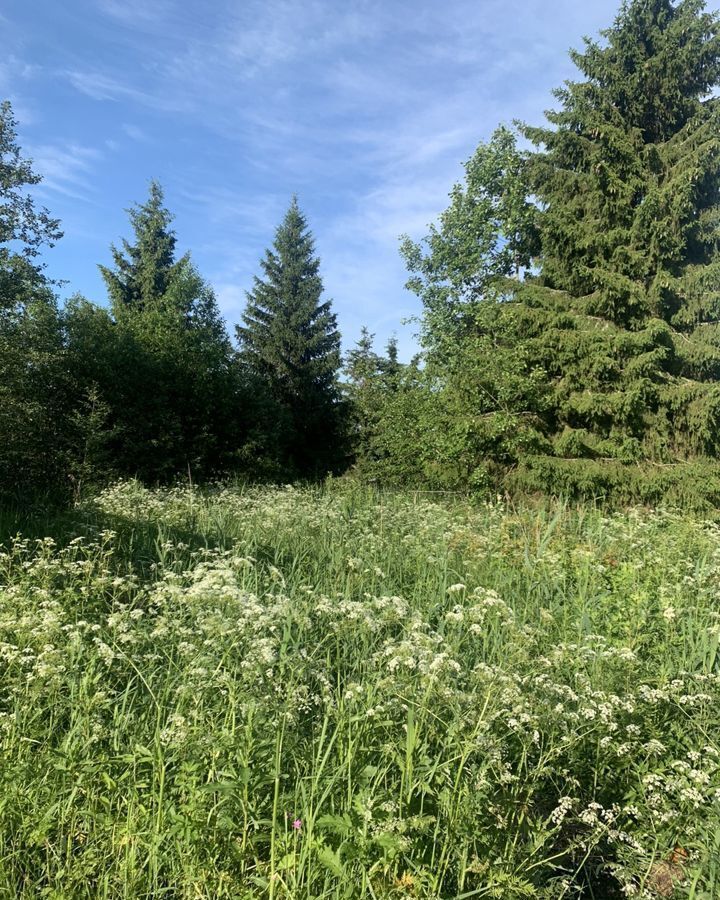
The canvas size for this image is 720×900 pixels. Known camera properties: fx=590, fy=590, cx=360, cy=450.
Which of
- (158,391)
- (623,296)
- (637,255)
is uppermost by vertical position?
(637,255)

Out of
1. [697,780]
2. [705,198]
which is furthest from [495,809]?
[705,198]

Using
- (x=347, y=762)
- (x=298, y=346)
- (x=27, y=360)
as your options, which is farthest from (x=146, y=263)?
(x=347, y=762)

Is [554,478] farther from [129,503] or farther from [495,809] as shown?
[495,809]

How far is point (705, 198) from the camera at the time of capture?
14.3m

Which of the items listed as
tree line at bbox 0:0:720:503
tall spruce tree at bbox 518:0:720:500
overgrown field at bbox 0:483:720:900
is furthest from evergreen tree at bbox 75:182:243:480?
overgrown field at bbox 0:483:720:900

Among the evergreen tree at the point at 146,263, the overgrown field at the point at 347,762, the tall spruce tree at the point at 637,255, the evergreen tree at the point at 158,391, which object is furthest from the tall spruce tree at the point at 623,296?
the evergreen tree at the point at 146,263

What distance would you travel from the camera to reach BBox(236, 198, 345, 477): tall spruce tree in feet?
89.2

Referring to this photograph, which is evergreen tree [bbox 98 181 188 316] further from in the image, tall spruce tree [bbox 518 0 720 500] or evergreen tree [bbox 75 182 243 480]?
tall spruce tree [bbox 518 0 720 500]

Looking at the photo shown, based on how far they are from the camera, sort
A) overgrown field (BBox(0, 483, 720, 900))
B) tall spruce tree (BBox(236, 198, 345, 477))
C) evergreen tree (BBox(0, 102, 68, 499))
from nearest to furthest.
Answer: overgrown field (BBox(0, 483, 720, 900))
evergreen tree (BBox(0, 102, 68, 499))
tall spruce tree (BBox(236, 198, 345, 477))

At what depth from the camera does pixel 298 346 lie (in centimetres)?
2866

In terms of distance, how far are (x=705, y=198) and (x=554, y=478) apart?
25.3ft

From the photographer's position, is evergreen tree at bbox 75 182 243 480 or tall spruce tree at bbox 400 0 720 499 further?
evergreen tree at bbox 75 182 243 480

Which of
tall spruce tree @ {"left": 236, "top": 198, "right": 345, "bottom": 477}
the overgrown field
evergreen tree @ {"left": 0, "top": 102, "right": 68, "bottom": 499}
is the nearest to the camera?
the overgrown field

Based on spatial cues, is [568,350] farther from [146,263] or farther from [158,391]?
[146,263]
